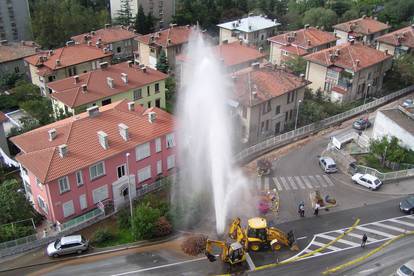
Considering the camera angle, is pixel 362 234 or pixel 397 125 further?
pixel 397 125

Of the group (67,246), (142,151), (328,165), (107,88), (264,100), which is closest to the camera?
(67,246)

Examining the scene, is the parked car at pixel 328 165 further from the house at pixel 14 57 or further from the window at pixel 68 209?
the house at pixel 14 57

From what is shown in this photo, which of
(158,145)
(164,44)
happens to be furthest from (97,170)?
(164,44)

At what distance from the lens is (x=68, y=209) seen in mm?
42031

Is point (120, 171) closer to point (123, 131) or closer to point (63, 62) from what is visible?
point (123, 131)

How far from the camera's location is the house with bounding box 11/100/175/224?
40.8 m

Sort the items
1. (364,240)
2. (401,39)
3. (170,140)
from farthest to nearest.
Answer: (401,39)
(170,140)
(364,240)

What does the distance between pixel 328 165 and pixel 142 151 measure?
21607 mm

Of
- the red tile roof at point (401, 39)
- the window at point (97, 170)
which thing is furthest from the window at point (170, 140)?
the red tile roof at point (401, 39)

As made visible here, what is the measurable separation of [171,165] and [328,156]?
65.0 ft

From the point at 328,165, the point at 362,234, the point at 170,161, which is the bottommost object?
the point at 362,234

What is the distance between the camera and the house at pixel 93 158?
134ft

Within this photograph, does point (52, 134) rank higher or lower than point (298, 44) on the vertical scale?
lower

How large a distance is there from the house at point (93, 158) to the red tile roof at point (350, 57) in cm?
3289
